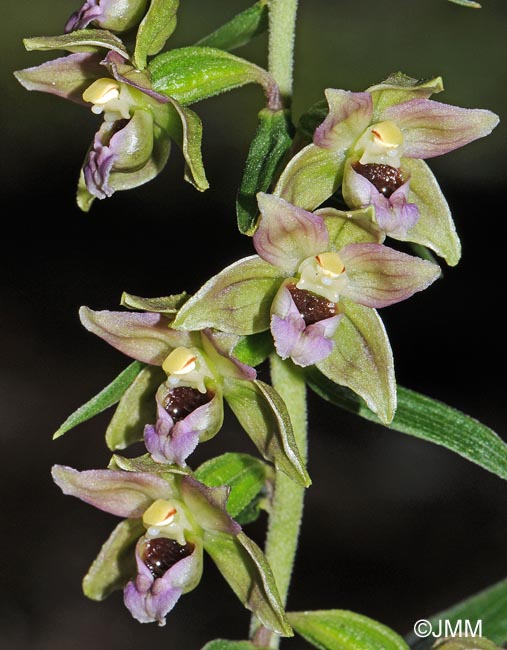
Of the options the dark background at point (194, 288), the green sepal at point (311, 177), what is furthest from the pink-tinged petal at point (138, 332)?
the dark background at point (194, 288)

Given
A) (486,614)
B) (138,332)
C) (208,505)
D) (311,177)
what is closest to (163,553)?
(208,505)

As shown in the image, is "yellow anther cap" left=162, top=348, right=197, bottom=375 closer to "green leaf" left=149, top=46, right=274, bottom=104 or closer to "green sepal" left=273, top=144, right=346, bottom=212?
"green sepal" left=273, top=144, right=346, bottom=212

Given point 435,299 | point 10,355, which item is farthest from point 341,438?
point 10,355

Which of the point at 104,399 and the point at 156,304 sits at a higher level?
the point at 156,304

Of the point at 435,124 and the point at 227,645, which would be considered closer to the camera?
the point at 435,124

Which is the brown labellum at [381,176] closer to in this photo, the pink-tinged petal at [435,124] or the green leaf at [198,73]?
the pink-tinged petal at [435,124]

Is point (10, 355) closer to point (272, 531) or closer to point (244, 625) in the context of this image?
point (244, 625)

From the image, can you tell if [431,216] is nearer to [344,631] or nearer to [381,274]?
[381,274]
